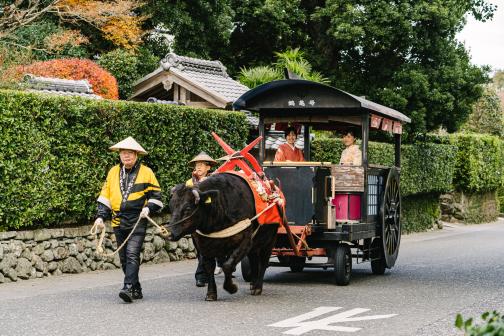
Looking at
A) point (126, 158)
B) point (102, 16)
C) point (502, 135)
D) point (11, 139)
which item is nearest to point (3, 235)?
point (11, 139)

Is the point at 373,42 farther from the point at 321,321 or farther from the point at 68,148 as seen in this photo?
the point at 321,321

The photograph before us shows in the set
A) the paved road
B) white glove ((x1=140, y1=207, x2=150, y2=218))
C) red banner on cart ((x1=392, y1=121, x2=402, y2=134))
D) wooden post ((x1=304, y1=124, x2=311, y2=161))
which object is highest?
red banner on cart ((x1=392, y1=121, x2=402, y2=134))

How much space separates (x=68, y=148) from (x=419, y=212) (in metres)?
19.6

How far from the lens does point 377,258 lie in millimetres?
15547

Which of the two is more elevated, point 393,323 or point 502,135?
point 502,135

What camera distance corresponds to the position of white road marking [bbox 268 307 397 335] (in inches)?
372

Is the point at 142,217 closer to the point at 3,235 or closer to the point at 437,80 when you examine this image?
the point at 3,235

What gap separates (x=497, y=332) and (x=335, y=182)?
9642 millimetres

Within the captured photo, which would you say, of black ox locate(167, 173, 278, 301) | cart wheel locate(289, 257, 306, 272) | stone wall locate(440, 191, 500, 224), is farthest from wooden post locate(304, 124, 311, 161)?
stone wall locate(440, 191, 500, 224)

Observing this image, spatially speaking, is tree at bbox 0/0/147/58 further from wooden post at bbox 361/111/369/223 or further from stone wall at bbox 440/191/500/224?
stone wall at bbox 440/191/500/224

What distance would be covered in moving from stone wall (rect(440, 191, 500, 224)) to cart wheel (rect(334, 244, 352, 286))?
2577 centimetres

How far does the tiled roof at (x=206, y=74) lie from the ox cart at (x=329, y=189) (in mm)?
10266

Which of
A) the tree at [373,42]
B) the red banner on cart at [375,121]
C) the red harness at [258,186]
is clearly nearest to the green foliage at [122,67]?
the tree at [373,42]

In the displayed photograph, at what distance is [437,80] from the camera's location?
1246 inches
